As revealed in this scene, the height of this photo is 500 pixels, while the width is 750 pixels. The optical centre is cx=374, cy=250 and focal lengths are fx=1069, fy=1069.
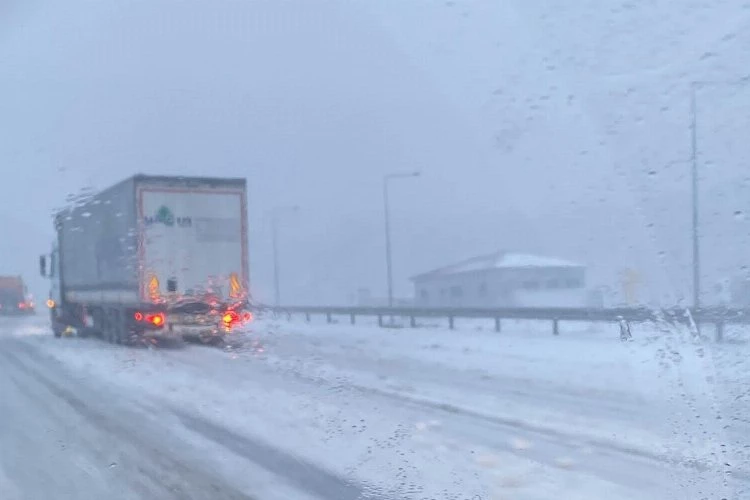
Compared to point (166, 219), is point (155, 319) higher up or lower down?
lower down

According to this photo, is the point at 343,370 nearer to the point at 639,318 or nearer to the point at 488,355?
the point at 488,355

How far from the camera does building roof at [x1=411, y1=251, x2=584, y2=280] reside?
83.6 feet

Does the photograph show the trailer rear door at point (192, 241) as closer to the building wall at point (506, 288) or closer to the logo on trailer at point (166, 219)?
the logo on trailer at point (166, 219)

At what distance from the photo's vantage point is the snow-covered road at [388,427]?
928cm

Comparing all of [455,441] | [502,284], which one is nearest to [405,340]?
[502,284]

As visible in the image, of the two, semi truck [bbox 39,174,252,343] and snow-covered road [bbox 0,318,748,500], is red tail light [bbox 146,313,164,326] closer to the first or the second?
semi truck [bbox 39,174,252,343]

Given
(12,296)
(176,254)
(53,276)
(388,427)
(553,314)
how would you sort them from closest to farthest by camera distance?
(388,427) < (176,254) < (553,314) < (53,276) < (12,296)

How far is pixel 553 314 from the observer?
1000 inches

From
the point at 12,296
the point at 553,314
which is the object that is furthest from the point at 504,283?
the point at 12,296

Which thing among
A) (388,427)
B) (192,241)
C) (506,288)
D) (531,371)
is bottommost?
(531,371)

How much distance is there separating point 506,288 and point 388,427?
1673 cm

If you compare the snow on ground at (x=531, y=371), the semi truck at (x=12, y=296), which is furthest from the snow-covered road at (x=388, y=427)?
the semi truck at (x=12, y=296)

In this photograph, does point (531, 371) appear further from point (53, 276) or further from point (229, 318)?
point (53, 276)

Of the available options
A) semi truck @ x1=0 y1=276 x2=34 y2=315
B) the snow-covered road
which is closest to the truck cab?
the snow-covered road
